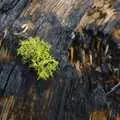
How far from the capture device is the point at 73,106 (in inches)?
189

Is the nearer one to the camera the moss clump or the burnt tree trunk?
the burnt tree trunk

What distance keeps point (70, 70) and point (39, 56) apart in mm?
620

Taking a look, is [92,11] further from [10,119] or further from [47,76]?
[10,119]

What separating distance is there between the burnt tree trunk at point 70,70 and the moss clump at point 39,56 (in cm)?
12

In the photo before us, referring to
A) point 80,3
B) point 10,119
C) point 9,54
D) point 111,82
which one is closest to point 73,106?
point 111,82

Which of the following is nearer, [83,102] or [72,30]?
[83,102]

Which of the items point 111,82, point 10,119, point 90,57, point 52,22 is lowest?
point 10,119

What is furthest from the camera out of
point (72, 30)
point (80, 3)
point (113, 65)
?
point (80, 3)

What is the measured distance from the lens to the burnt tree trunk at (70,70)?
4773mm

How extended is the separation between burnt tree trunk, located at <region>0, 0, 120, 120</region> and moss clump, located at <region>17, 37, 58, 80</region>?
121 millimetres

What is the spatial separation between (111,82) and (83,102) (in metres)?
0.59

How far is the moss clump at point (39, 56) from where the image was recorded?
4.98m

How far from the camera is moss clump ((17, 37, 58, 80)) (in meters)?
4.98

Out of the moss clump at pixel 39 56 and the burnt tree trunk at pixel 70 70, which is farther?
the moss clump at pixel 39 56
